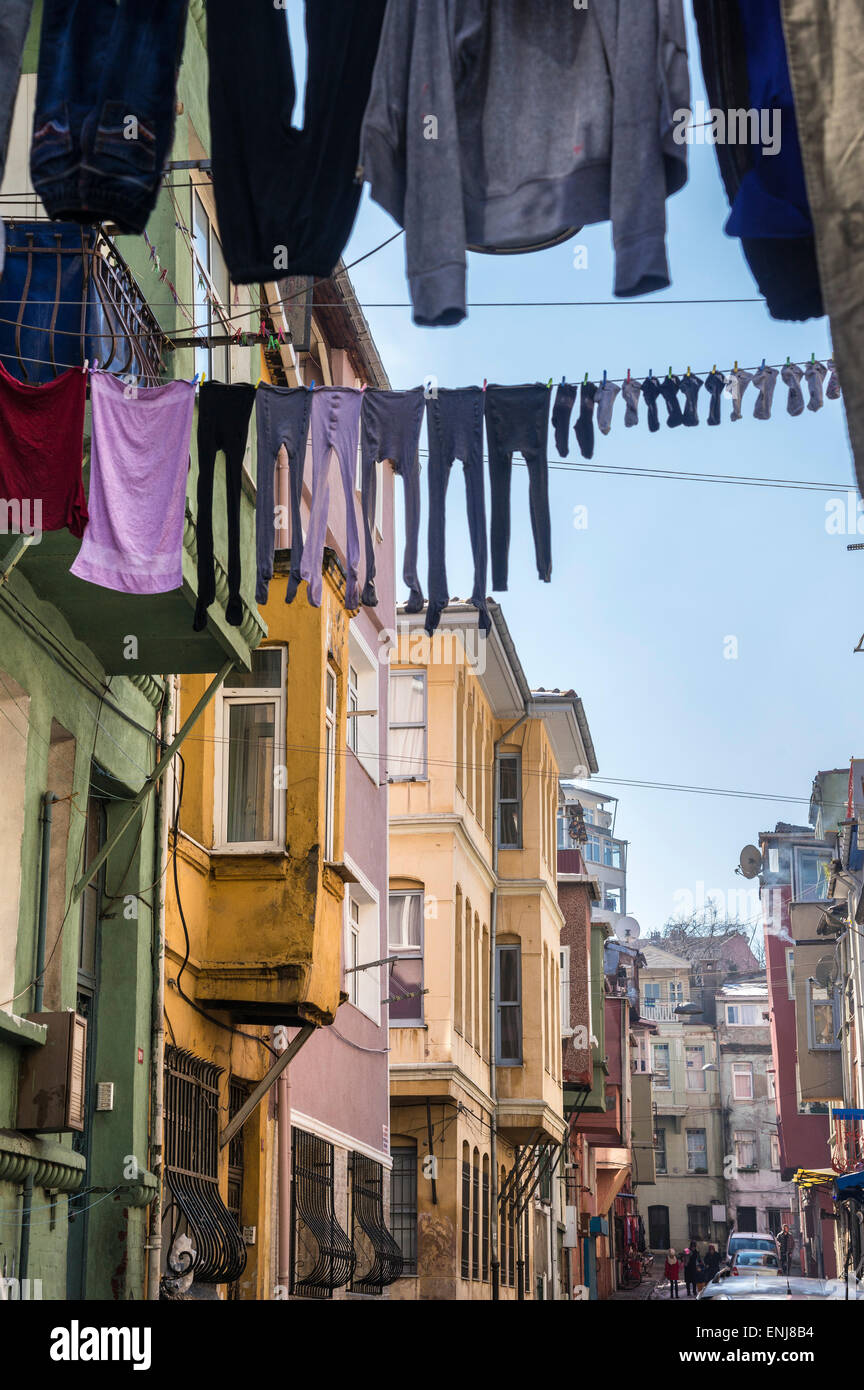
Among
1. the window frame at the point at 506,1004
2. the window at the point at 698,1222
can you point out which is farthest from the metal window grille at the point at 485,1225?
the window at the point at 698,1222

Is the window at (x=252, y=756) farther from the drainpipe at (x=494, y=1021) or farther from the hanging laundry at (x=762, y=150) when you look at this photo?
the drainpipe at (x=494, y=1021)

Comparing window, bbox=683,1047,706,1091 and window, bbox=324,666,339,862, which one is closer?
window, bbox=324,666,339,862

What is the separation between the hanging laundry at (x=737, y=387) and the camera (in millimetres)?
11195

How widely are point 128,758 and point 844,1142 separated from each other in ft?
153

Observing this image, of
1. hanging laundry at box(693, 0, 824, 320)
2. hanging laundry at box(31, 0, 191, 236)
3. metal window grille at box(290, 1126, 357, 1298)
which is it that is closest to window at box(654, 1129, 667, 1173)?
metal window grille at box(290, 1126, 357, 1298)

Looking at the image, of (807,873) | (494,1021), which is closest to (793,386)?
(494,1021)

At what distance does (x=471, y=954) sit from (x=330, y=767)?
1293cm

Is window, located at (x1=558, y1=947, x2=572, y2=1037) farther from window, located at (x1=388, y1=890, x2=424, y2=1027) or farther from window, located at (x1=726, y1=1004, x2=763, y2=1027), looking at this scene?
window, located at (x1=726, y1=1004, x2=763, y2=1027)

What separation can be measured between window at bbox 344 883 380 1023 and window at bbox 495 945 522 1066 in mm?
8197

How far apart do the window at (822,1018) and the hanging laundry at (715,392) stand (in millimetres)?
57078

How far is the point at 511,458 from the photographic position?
9.67 metres

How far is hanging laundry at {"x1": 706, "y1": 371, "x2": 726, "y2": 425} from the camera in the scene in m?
11.1

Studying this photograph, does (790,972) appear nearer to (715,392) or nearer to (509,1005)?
(509,1005)
